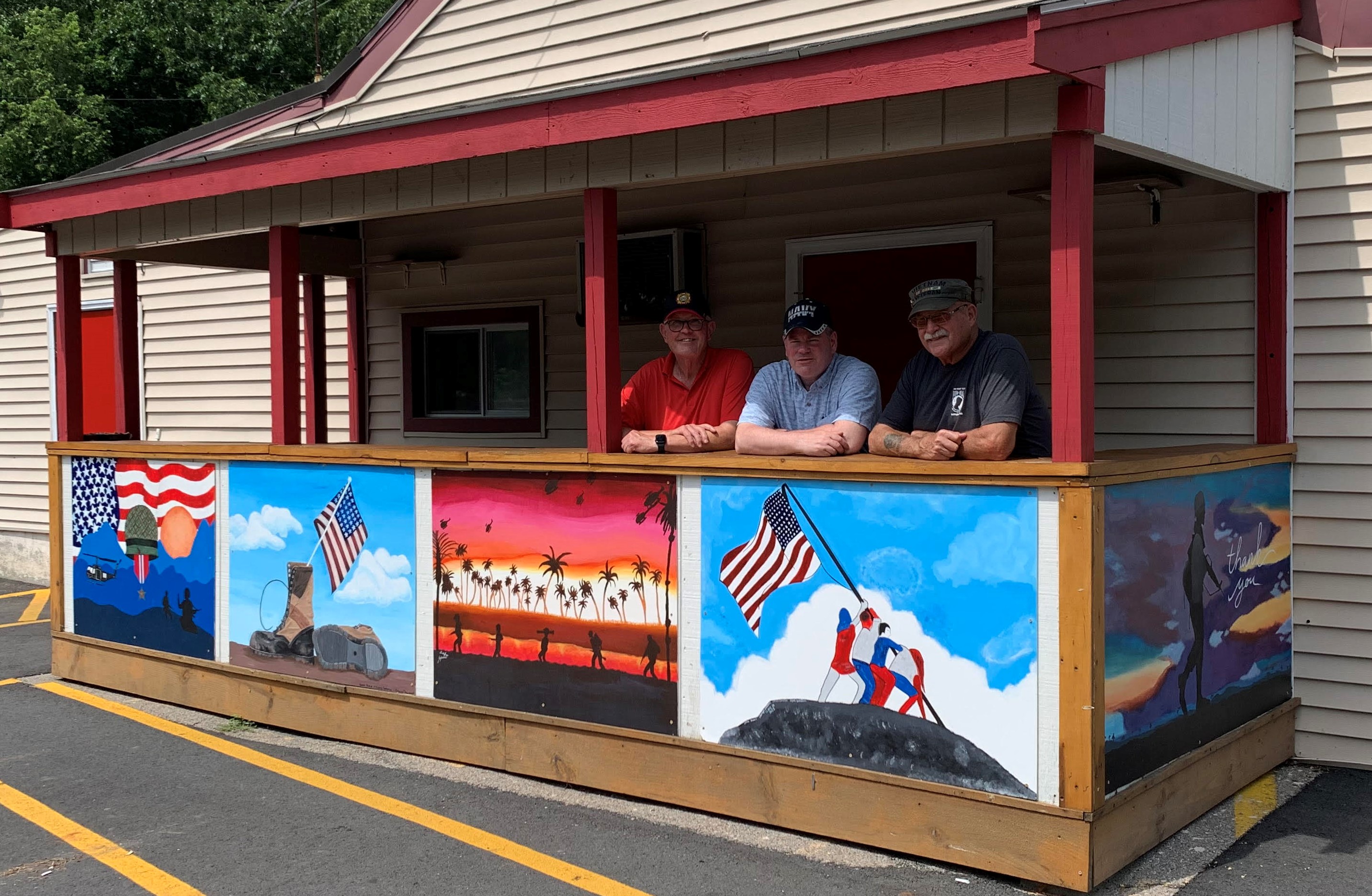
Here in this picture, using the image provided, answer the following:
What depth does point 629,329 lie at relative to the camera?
26.3ft

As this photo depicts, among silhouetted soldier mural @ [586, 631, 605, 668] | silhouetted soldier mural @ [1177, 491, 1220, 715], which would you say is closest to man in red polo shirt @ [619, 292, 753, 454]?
silhouetted soldier mural @ [586, 631, 605, 668]

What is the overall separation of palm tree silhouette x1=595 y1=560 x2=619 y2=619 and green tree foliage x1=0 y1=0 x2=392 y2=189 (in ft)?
69.4

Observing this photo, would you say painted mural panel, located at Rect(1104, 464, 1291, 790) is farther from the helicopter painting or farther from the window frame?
the helicopter painting

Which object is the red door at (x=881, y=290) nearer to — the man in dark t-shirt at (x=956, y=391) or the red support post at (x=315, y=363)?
the man in dark t-shirt at (x=956, y=391)

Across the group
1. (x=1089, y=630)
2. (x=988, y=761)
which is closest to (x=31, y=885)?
(x=988, y=761)

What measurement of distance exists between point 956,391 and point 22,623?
859 cm

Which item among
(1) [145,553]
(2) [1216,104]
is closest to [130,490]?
(1) [145,553]

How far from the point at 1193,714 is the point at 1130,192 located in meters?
2.56

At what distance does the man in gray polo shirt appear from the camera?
5.16m

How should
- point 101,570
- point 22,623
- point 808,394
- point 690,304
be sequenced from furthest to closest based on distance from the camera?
1. point 22,623
2. point 101,570
3. point 690,304
4. point 808,394

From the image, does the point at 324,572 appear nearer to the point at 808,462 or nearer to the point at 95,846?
the point at 95,846

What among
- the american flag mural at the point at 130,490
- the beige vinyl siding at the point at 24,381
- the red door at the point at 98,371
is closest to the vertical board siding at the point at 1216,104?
the american flag mural at the point at 130,490

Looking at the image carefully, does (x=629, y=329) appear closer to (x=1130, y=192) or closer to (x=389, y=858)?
(x=1130, y=192)

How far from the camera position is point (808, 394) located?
5.48m
